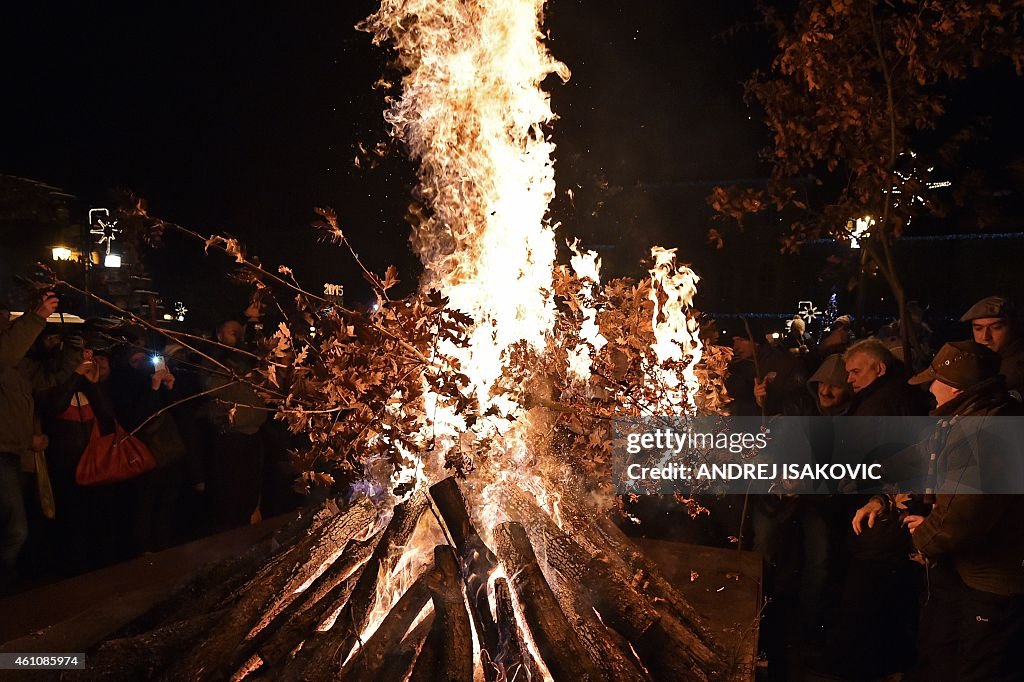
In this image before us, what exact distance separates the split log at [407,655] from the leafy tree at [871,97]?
414 centimetres

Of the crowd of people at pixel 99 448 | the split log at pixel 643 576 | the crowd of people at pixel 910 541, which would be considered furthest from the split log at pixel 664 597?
the crowd of people at pixel 99 448

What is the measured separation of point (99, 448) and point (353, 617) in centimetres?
435

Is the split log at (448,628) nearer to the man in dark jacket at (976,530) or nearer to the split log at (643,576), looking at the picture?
the split log at (643,576)

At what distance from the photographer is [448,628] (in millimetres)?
3086

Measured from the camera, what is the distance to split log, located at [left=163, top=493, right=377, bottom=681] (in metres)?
3.07

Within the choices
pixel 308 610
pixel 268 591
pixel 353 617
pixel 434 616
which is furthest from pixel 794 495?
pixel 268 591

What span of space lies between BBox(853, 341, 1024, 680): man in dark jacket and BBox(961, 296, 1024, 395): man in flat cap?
77.8 inches

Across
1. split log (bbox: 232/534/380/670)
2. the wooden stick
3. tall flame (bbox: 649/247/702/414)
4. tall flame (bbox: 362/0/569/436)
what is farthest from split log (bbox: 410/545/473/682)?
tall flame (bbox: 649/247/702/414)

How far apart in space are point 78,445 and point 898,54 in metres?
8.33

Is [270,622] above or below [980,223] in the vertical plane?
below

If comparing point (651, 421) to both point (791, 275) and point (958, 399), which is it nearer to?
point (958, 399)

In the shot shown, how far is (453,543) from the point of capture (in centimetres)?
346

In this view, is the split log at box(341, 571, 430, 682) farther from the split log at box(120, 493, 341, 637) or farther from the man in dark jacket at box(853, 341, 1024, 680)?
the man in dark jacket at box(853, 341, 1024, 680)

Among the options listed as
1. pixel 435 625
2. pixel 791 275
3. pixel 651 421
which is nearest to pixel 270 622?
pixel 435 625
